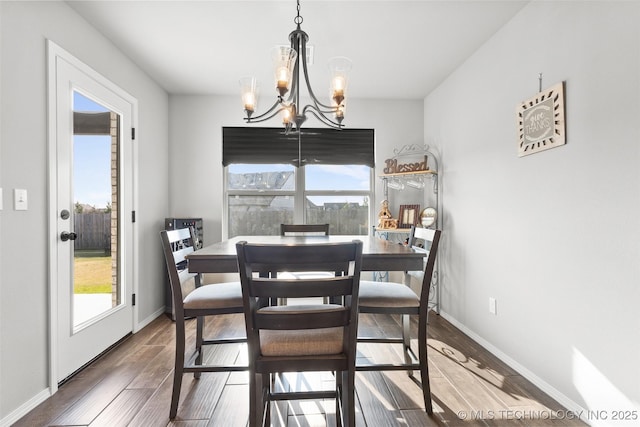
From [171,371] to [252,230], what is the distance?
1.85m

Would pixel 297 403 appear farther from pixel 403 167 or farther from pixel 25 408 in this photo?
pixel 403 167

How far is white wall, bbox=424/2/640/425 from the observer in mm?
1424

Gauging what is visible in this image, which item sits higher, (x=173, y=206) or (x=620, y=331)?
(x=173, y=206)

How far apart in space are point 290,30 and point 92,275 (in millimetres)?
2292

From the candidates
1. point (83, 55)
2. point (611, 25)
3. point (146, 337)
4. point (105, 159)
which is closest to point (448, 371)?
point (611, 25)

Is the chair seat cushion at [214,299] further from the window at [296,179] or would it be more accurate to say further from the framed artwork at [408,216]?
the framed artwork at [408,216]

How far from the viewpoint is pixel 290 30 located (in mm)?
2320

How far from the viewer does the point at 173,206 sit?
354 centimetres

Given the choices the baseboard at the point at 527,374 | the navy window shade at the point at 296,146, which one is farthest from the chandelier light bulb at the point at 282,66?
the baseboard at the point at 527,374

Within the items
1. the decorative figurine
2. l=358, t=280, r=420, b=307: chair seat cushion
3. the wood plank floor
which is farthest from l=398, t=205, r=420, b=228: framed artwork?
l=358, t=280, r=420, b=307: chair seat cushion

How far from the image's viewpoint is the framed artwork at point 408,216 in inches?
134

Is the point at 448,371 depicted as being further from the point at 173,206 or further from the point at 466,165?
the point at 173,206

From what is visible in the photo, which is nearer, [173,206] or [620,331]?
[620,331]

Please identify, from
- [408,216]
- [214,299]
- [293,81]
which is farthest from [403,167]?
[214,299]
